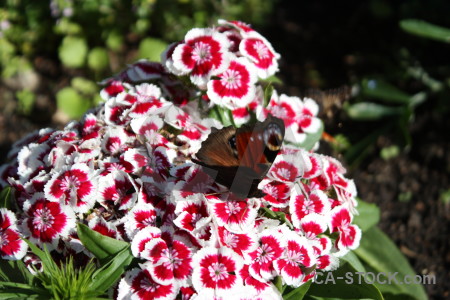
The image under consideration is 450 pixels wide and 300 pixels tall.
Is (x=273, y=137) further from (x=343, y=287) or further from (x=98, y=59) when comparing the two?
(x=98, y=59)

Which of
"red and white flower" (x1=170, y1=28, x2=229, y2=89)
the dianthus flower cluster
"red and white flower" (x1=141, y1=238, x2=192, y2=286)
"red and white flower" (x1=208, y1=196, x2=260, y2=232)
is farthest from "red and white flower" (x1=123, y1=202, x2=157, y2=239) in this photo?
"red and white flower" (x1=170, y1=28, x2=229, y2=89)

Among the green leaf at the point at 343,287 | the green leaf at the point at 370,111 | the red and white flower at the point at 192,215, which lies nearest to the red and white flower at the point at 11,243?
the red and white flower at the point at 192,215

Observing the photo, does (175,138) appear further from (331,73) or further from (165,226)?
(331,73)

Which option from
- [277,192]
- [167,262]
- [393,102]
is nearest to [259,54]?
[277,192]

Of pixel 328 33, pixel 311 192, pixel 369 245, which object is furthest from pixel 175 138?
pixel 328 33

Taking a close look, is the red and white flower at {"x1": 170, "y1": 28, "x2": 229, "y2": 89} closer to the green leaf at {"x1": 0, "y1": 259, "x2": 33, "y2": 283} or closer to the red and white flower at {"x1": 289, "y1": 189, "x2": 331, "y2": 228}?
the red and white flower at {"x1": 289, "y1": 189, "x2": 331, "y2": 228}

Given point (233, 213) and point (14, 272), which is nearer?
point (233, 213)
